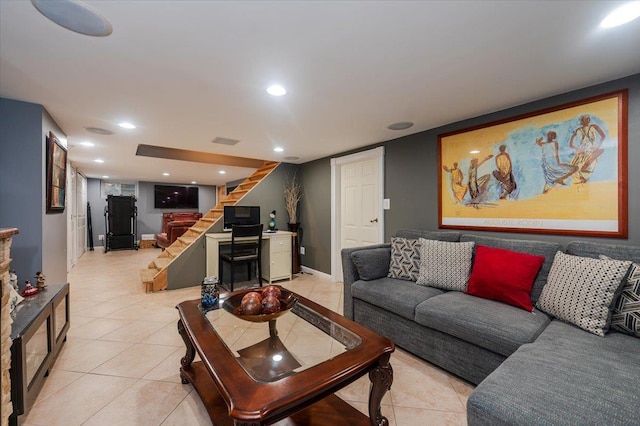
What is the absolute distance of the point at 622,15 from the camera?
1.27 metres

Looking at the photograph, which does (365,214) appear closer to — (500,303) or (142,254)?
(500,303)

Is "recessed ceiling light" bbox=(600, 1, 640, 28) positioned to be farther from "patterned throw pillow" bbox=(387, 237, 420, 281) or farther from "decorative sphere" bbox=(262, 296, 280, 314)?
"decorative sphere" bbox=(262, 296, 280, 314)

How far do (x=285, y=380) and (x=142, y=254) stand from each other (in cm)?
711

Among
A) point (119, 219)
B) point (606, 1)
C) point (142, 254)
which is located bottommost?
point (142, 254)

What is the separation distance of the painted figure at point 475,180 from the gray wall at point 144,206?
8218 millimetres

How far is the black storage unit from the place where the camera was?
723 centimetres

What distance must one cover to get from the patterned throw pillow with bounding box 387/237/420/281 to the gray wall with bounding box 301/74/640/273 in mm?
506

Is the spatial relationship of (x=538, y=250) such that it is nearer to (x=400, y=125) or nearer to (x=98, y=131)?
(x=400, y=125)

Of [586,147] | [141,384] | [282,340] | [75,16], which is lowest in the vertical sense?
[141,384]

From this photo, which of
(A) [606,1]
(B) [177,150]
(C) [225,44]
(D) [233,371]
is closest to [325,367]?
(D) [233,371]

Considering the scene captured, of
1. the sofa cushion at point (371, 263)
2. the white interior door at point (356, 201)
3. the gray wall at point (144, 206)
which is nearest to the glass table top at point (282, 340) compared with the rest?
the sofa cushion at point (371, 263)

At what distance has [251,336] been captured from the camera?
167 cm

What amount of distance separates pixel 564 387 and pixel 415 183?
234 centimetres

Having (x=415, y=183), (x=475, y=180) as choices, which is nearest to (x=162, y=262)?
(x=415, y=183)
